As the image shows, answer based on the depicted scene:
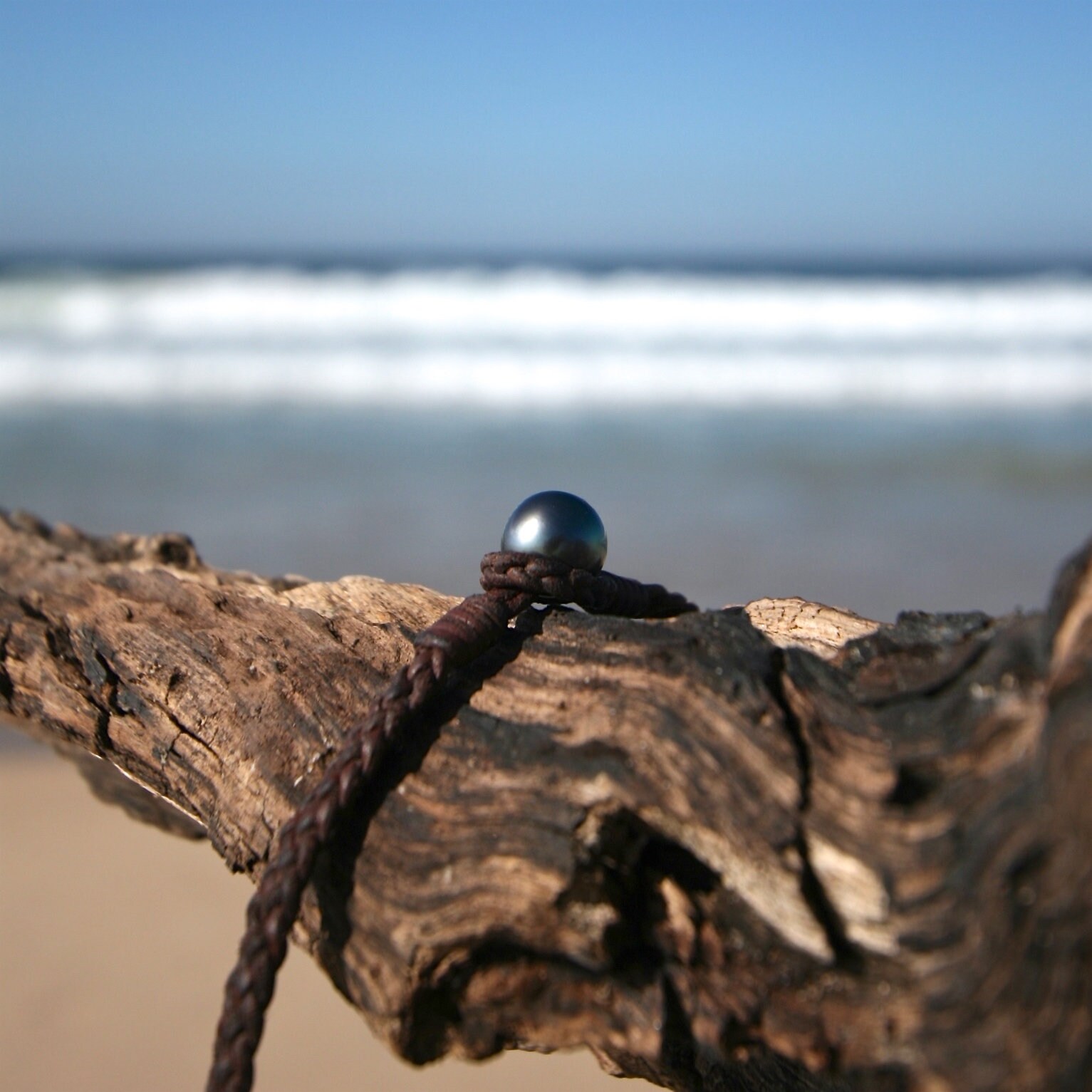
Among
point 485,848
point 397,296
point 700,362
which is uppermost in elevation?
point 397,296

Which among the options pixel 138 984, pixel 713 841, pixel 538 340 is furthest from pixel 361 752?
pixel 538 340

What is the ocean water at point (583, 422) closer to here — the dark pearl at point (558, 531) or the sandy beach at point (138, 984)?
the sandy beach at point (138, 984)

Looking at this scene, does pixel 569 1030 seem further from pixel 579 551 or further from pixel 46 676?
pixel 46 676

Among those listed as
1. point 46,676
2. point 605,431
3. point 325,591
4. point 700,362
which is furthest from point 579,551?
point 700,362

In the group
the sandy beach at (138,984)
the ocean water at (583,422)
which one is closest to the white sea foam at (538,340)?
the ocean water at (583,422)

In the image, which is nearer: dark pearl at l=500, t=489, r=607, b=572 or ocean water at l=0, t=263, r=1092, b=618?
dark pearl at l=500, t=489, r=607, b=572

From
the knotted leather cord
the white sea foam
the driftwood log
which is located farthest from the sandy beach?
the white sea foam

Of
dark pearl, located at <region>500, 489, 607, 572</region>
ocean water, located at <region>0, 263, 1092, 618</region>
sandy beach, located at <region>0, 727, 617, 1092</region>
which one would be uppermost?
ocean water, located at <region>0, 263, 1092, 618</region>

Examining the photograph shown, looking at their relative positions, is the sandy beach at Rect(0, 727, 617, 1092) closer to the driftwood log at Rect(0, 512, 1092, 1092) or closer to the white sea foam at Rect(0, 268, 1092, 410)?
the driftwood log at Rect(0, 512, 1092, 1092)
